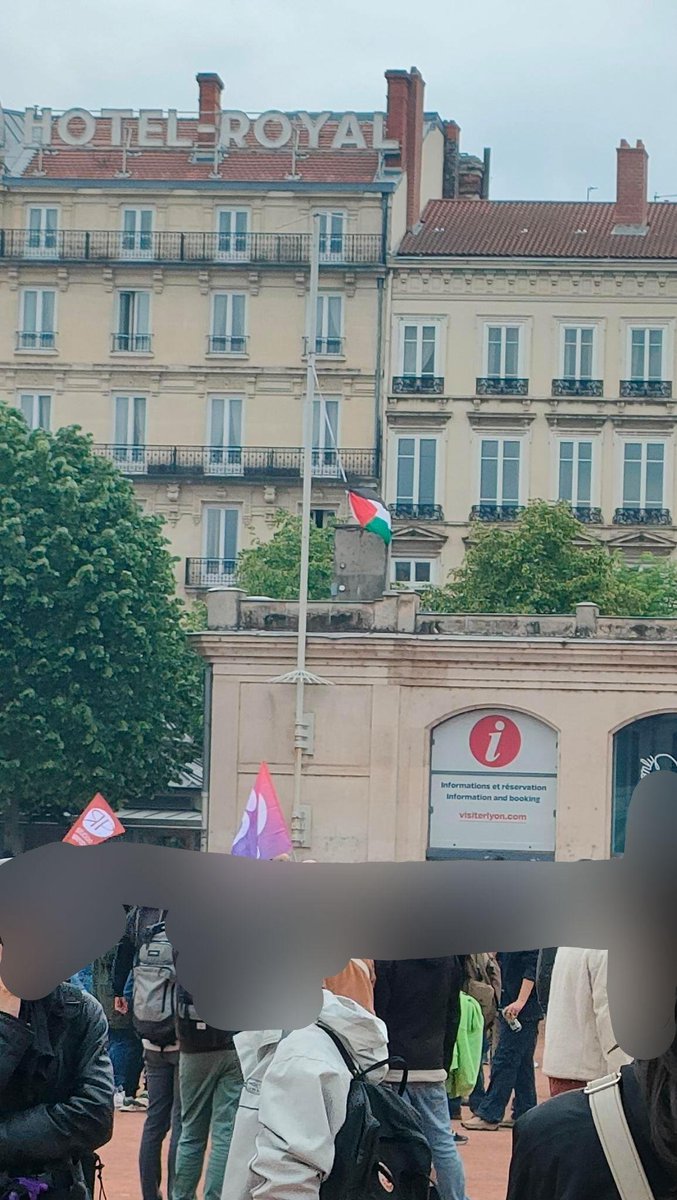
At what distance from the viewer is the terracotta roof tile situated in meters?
57.1

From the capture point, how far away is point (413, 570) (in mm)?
55594

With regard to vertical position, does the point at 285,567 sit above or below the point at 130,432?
below

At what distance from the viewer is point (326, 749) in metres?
36.8

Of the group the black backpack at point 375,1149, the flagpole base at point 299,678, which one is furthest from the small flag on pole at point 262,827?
the black backpack at point 375,1149

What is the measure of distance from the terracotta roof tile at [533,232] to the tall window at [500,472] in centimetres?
515

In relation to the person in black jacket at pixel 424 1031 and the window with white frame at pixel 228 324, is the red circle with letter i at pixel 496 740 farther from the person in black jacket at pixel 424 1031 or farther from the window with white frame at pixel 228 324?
the person in black jacket at pixel 424 1031

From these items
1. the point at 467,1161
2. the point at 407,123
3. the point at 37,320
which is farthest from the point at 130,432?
the point at 467,1161

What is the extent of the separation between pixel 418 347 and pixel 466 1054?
46.7m

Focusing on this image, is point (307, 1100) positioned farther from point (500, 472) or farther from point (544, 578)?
point (500, 472)

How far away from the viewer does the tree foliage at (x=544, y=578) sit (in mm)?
48000

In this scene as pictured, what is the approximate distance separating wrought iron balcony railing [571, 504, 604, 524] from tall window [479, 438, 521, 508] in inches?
62.1

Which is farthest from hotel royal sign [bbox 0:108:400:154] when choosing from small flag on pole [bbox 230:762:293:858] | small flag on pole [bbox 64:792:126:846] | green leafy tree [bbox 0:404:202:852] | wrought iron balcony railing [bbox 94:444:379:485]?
small flag on pole [bbox 64:792:126:846]

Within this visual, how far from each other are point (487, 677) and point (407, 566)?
19425mm

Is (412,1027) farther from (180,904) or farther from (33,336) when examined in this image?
(33,336)
